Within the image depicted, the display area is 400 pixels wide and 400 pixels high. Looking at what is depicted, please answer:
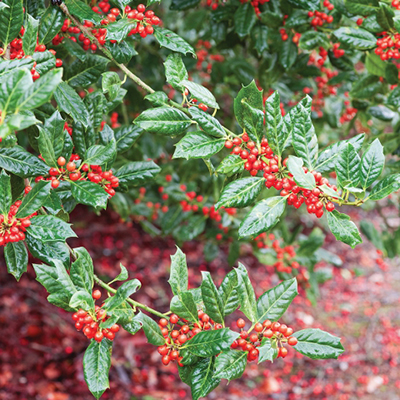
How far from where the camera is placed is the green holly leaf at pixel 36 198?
3.69 ft

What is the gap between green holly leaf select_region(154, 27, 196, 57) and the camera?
134 centimetres

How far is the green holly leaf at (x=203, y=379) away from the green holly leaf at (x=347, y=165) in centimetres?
65

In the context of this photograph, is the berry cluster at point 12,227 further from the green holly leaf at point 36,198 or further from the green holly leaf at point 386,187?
the green holly leaf at point 386,187

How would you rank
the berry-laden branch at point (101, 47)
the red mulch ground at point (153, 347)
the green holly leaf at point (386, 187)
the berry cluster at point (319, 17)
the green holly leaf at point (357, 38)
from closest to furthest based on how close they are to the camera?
the green holly leaf at point (386, 187) → the berry-laden branch at point (101, 47) → the green holly leaf at point (357, 38) → the berry cluster at point (319, 17) → the red mulch ground at point (153, 347)

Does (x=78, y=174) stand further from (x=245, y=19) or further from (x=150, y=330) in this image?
(x=245, y=19)

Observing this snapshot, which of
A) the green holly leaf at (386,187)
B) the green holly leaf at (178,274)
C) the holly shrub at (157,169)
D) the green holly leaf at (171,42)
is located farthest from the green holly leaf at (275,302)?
the green holly leaf at (171,42)

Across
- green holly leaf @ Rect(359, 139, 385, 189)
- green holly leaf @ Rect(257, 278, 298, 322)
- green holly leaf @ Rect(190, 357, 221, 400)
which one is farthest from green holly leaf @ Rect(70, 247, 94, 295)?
green holly leaf @ Rect(359, 139, 385, 189)

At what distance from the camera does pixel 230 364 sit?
113 centimetres

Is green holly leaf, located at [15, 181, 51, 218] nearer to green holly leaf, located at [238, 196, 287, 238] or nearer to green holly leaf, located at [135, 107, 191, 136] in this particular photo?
green holly leaf, located at [135, 107, 191, 136]

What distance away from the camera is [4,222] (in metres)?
1.15

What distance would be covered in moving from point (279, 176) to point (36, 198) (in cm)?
71

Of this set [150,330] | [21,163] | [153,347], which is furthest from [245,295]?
[153,347]

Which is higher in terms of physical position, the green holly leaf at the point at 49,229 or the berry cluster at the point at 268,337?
the green holly leaf at the point at 49,229

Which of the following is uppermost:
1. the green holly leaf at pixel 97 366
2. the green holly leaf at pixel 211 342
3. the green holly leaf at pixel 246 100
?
the green holly leaf at pixel 246 100
